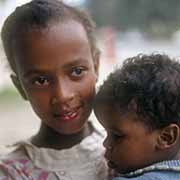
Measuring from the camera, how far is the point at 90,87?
3.01ft

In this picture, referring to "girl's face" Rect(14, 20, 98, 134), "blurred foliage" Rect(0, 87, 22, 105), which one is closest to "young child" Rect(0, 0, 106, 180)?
"girl's face" Rect(14, 20, 98, 134)

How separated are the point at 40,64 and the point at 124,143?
0.19 meters

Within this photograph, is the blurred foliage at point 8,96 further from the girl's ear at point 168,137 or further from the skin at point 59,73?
the girl's ear at point 168,137

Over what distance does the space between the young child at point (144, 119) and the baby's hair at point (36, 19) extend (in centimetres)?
15

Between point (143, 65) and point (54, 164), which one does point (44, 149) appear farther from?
point (143, 65)

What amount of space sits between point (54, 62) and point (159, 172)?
0.25 metres

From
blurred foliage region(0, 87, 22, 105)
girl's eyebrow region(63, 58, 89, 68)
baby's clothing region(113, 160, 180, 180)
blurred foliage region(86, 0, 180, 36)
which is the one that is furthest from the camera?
blurred foliage region(0, 87, 22, 105)

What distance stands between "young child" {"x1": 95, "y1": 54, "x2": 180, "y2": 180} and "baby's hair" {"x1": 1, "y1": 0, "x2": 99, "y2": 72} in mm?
152

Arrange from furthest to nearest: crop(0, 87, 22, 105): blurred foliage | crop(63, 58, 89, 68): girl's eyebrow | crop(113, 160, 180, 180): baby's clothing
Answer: crop(0, 87, 22, 105): blurred foliage, crop(63, 58, 89, 68): girl's eyebrow, crop(113, 160, 180, 180): baby's clothing

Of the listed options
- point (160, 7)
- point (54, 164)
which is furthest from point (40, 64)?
point (160, 7)

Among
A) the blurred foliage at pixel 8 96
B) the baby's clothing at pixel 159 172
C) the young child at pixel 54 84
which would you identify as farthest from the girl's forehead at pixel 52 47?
the blurred foliage at pixel 8 96

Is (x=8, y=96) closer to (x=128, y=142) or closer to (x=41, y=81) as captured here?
(x=41, y=81)

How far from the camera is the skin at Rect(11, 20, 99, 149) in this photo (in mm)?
885

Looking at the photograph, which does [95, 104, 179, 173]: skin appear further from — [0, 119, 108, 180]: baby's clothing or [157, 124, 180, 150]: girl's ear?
[0, 119, 108, 180]: baby's clothing
